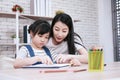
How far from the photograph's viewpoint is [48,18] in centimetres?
402

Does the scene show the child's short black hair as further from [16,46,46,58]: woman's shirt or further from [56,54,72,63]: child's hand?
[56,54,72,63]: child's hand

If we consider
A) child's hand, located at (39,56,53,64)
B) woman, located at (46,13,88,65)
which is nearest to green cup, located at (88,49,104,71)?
child's hand, located at (39,56,53,64)

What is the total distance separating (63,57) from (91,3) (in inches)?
146

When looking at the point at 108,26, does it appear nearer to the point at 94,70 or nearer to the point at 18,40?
the point at 18,40

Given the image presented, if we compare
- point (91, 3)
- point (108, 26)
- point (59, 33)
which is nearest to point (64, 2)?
point (91, 3)

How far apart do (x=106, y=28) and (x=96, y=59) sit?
402 cm

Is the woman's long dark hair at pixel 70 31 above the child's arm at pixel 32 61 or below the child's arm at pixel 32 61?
above

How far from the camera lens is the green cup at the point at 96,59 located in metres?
1.21

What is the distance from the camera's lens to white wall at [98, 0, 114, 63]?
5.12 m

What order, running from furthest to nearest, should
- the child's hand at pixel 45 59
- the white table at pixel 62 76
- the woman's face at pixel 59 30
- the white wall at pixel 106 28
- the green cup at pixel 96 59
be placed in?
the white wall at pixel 106 28
the woman's face at pixel 59 30
the child's hand at pixel 45 59
the green cup at pixel 96 59
the white table at pixel 62 76

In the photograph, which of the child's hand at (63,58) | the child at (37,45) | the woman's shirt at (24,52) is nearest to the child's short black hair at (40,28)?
the child at (37,45)

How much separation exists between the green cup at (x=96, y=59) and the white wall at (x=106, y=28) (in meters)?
3.96

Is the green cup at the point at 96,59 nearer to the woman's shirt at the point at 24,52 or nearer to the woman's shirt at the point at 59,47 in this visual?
the woman's shirt at the point at 24,52

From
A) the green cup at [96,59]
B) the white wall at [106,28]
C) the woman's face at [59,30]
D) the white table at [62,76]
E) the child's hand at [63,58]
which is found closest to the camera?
the white table at [62,76]
